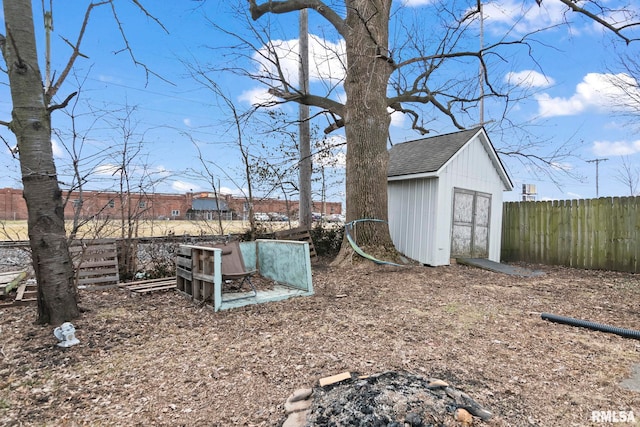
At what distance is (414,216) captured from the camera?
8.38 meters

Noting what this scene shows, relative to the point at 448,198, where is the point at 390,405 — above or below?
below

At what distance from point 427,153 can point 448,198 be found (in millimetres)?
1444

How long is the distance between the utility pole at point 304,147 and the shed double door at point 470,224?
3.61 meters

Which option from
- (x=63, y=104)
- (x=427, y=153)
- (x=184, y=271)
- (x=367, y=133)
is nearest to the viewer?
(x=63, y=104)

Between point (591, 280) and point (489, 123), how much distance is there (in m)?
4.56

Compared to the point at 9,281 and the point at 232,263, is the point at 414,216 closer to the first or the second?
the point at 232,263

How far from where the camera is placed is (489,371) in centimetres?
266

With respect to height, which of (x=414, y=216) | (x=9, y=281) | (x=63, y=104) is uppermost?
(x=63, y=104)

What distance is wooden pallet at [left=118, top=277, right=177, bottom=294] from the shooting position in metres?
5.43

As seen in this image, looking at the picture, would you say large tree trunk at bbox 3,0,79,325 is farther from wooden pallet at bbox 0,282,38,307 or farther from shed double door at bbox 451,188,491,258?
shed double door at bbox 451,188,491,258

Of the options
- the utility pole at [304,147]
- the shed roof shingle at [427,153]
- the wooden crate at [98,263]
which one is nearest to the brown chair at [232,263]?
the wooden crate at [98,263]

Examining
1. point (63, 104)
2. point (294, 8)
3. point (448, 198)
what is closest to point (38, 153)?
point (63, 104)

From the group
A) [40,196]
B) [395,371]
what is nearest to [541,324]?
[395,371]

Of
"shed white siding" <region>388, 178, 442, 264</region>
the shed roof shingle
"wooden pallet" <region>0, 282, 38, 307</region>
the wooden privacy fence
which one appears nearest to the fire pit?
"wooden pallet" <region>0, 282, 38, 307</region>
